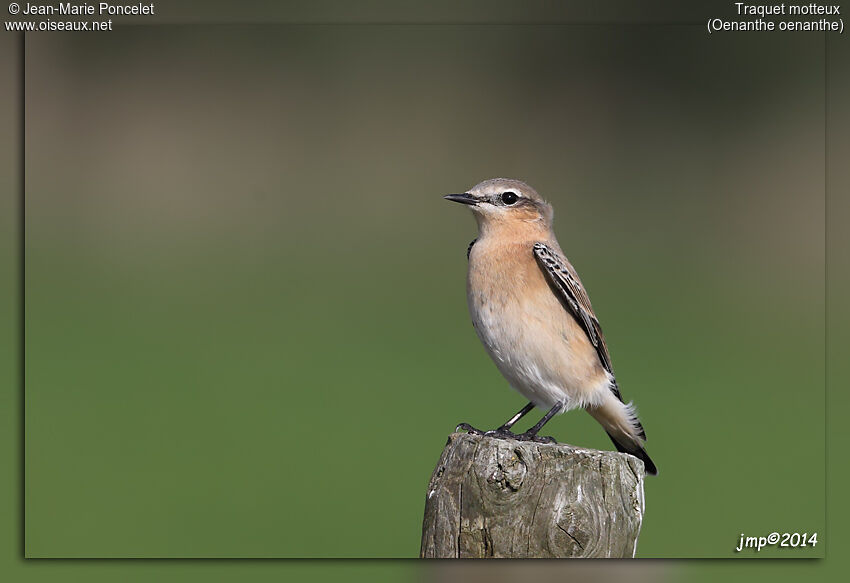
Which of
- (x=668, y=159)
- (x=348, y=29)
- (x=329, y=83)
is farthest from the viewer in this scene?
Answer: (x=668, y=159)

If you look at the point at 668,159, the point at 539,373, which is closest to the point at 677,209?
the point at 668,159

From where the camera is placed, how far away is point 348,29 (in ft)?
23.4

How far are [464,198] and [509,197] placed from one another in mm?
303

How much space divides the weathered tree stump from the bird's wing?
152cm

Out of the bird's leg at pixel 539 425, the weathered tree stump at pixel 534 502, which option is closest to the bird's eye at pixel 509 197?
the bird's leg at pixel 539 425

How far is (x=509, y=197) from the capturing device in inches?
245

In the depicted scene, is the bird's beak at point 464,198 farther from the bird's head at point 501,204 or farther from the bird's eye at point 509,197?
the bird's eye at point 509,197

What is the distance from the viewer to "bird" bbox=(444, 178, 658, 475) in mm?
5863

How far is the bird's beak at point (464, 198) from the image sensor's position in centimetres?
601

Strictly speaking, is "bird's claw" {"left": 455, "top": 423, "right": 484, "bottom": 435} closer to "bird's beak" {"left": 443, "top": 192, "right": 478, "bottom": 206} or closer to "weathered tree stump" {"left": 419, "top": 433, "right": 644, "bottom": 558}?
"weathered tree stump" {"left": 419, "top": 433, "right": 644, "bottom": 558}

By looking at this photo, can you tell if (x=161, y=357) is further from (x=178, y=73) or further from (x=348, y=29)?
(x=348, y=29)

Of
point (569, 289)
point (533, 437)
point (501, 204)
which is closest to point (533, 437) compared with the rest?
point (533, 437)

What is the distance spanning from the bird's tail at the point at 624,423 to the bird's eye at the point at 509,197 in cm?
131

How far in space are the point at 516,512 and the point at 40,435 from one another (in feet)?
10.2
